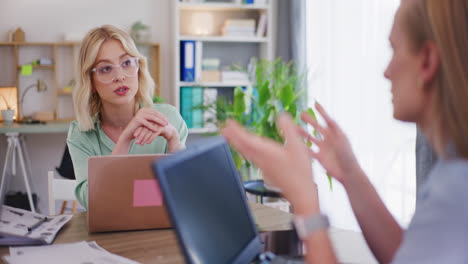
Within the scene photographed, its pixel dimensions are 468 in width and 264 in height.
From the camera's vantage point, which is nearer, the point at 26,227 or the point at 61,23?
the point at 26,227

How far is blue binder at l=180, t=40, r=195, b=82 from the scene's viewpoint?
4.08 m

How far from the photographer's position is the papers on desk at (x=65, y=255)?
4.17ft

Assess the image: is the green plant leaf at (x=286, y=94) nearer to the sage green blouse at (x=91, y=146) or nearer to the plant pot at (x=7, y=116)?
the sage green blouse at (x=91, y=146)

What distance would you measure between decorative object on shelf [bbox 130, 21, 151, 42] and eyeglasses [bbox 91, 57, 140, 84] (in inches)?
93.5

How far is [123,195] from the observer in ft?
4.87

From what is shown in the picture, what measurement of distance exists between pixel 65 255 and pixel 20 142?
11.3 ft

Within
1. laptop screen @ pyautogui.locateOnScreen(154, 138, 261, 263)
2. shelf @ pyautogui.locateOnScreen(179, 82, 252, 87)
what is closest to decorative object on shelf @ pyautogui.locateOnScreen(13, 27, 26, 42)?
shelf @ pyautogui.locateOnScreen(179, 82, 252, 87)

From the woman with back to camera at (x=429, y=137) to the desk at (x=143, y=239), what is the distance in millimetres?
568

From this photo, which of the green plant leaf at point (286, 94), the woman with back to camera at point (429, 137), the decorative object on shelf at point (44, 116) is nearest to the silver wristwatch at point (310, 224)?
the woman with back to camera at point (429, 137)

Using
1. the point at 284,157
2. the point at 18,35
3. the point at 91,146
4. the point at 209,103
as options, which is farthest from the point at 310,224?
the point at 18,35

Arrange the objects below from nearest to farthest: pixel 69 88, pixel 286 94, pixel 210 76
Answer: pixel 286 94 → pixel 210 76 → pixel 69 88

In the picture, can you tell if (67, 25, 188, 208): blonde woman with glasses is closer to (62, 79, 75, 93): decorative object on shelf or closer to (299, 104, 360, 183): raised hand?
(299, 104, 360, 183): raised hand

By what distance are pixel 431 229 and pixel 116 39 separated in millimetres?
1585

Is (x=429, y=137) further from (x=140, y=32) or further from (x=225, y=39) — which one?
(x=140, y=32)
